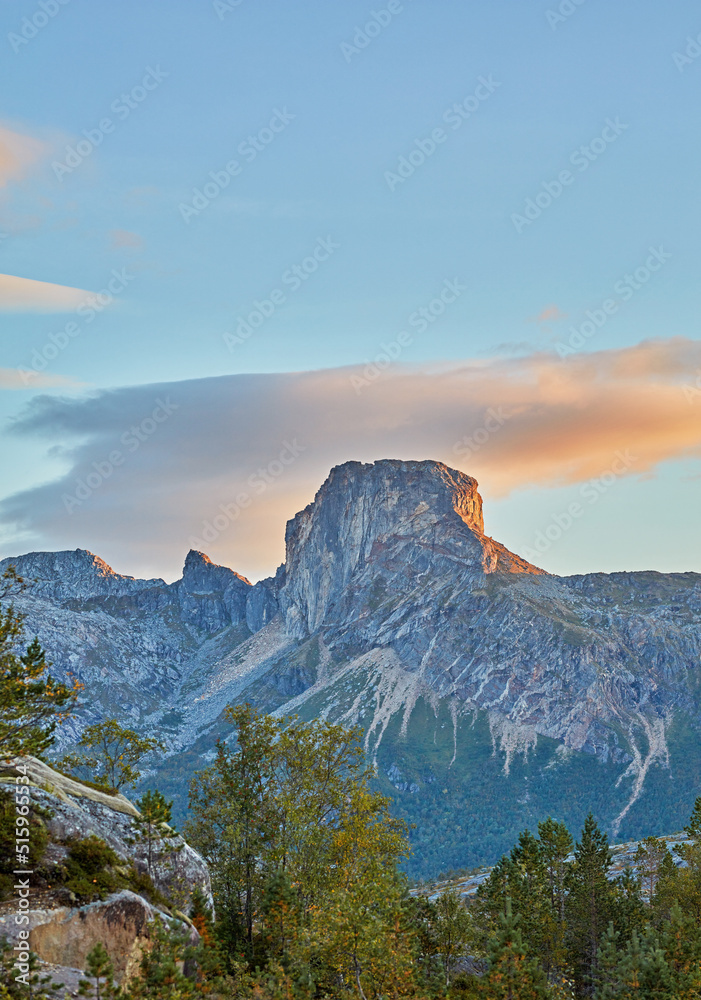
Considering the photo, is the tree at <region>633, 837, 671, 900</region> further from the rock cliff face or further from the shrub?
the shrub

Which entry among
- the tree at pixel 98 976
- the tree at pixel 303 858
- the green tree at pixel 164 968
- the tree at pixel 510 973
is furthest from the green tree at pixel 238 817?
the tree at pixel 98 976

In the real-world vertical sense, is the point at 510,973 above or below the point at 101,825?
below

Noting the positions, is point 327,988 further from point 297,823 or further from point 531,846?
point 531,846

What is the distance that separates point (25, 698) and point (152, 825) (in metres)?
16.0

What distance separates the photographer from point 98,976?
44531 mm

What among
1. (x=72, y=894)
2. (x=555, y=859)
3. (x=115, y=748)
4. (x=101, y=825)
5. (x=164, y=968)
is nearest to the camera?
(x=164, y=968)

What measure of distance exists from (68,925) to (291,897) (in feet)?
69.4

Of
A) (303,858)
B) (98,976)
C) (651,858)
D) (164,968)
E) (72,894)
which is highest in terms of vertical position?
(72,894)

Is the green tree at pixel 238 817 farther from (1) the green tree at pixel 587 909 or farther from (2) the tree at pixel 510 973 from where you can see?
(1) the green tree at pixel 587 909

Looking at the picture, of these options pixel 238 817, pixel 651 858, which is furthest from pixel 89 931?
pixel 651 858

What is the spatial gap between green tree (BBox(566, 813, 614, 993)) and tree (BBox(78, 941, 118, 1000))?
82512mm

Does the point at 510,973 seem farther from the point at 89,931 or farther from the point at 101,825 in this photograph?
the point at 89,931

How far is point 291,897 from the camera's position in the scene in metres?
66.2

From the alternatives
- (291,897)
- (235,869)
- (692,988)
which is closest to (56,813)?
(291,897)
